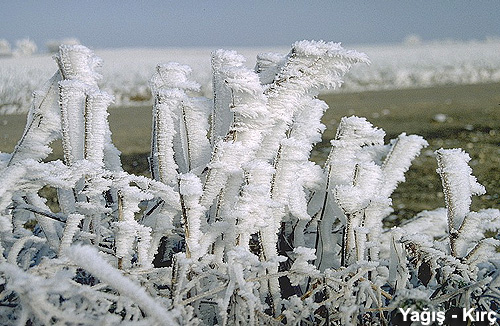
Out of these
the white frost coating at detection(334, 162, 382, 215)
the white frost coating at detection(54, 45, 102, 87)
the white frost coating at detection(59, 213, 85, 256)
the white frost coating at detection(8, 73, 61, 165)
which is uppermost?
the white frost coating at detection(54, 45, 102, 87)

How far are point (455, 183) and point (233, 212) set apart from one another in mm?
433

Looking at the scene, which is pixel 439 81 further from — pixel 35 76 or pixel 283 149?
pixel 283 149

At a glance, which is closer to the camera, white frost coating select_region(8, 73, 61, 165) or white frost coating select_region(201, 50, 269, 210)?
white frost coating select_region(201, 50, 269, 210)

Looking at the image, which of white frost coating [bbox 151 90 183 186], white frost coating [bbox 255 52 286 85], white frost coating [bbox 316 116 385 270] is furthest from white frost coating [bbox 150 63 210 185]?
white frost coating [bbox 316 116 385 270]

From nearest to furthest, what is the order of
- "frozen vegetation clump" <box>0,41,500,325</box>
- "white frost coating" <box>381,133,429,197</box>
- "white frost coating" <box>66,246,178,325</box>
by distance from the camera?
"white frost coating" <box>66,246,178,325</box> → "frozen vegetation clump" <box>0,41,500,325</box> → "white frost coating" <box>381,133,429,197</box>

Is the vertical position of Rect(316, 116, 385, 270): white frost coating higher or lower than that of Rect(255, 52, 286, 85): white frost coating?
lower

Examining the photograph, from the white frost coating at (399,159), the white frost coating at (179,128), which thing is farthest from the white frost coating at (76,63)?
the white frost coating at (399,159)

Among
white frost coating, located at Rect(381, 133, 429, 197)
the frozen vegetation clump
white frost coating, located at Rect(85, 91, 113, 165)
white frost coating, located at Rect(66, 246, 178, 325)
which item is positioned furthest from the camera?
white frost coating, located at Rect(381, 133, 429, 197)

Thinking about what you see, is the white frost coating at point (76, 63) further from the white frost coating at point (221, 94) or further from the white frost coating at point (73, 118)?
the white frost coating at point (221, 94)

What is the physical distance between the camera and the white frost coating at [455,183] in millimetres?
871

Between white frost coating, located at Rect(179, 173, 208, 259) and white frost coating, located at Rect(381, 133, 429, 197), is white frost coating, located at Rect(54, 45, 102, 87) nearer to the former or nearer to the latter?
white frost coating, located at Rect(179, 173, 208, 259)

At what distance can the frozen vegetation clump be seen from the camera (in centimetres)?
68

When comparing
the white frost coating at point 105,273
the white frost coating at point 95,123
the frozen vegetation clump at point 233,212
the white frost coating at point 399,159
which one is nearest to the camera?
the white frost coating at point 105,273

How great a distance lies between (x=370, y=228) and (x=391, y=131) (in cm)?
450
